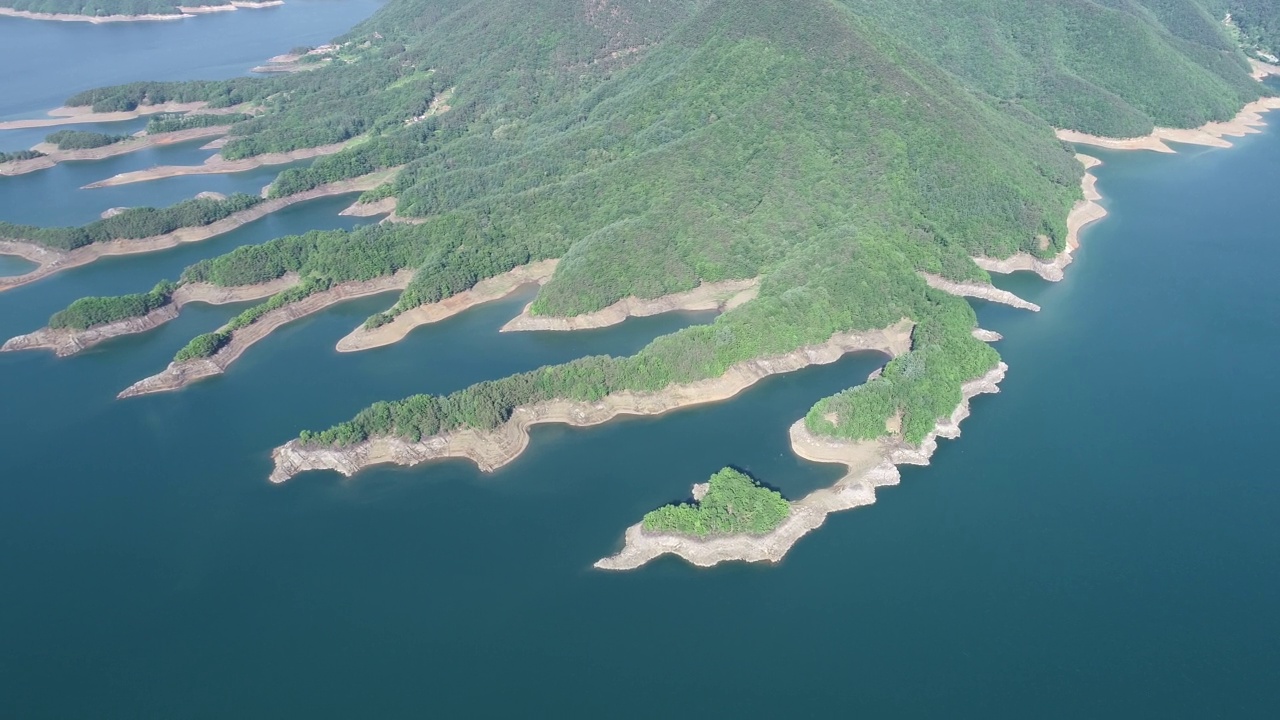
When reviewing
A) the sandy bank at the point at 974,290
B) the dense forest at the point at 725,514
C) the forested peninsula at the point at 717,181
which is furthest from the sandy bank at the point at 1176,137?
the dense forest at the point at 725,514

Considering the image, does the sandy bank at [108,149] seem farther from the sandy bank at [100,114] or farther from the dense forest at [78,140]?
the sandy bank at [100,114]

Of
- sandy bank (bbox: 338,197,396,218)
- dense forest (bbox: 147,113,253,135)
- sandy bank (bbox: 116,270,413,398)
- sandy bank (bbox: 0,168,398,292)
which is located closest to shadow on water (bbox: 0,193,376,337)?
sandy bank (bbox: 0,168,398,292)

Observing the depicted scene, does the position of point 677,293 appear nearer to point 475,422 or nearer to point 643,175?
point 643,175

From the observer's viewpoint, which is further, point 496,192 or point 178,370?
point 496,192

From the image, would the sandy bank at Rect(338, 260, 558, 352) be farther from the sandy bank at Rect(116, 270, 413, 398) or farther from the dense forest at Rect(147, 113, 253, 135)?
the dense forest at Rect(147, 113, 253, 135)

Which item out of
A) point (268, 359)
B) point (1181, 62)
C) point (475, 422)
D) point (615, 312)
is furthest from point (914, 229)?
point (1181, 62)

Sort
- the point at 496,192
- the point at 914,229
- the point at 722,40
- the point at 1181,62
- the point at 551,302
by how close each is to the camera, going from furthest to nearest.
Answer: the point at 1181,62 < the point at 722,40 < the point at 496,192 < the point at 914,229 < the point at 551,302
